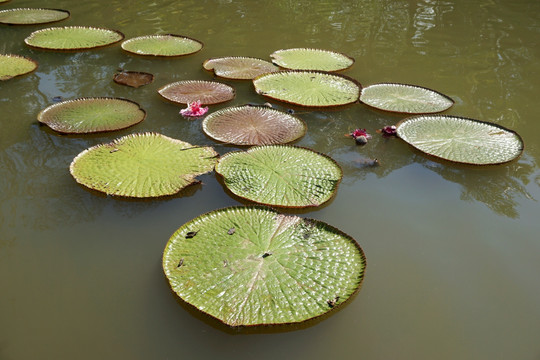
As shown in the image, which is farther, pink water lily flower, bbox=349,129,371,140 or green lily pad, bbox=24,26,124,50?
green lily pad, bbox=24,26,124,50

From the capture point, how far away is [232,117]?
3.61m

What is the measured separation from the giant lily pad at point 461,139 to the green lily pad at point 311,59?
1.46m

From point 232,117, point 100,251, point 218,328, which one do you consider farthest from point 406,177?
point 100,251

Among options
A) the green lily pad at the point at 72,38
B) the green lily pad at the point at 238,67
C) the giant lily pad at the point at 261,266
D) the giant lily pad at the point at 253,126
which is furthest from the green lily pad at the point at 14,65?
the giant lily pad at the point at 261,266

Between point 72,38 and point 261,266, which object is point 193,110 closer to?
point 261,266

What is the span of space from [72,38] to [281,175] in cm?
384

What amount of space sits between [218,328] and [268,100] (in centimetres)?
254

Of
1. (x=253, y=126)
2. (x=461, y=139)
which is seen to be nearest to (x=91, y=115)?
(x=253, y=126)

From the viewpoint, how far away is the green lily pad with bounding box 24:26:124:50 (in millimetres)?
5043

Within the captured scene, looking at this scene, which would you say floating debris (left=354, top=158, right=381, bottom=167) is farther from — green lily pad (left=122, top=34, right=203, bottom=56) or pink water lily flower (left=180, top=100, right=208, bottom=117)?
green lily pad (left=122, top=34, right=203, bottom=56)

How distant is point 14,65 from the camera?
4480 mm

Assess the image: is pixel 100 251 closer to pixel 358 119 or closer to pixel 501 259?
pixel 501 259

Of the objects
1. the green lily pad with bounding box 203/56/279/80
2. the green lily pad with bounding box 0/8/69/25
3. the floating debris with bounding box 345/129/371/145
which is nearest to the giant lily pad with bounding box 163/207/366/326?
the floating debris with bounding box 345/129/371/145

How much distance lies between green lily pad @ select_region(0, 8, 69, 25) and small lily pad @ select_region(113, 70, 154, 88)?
2385mm
